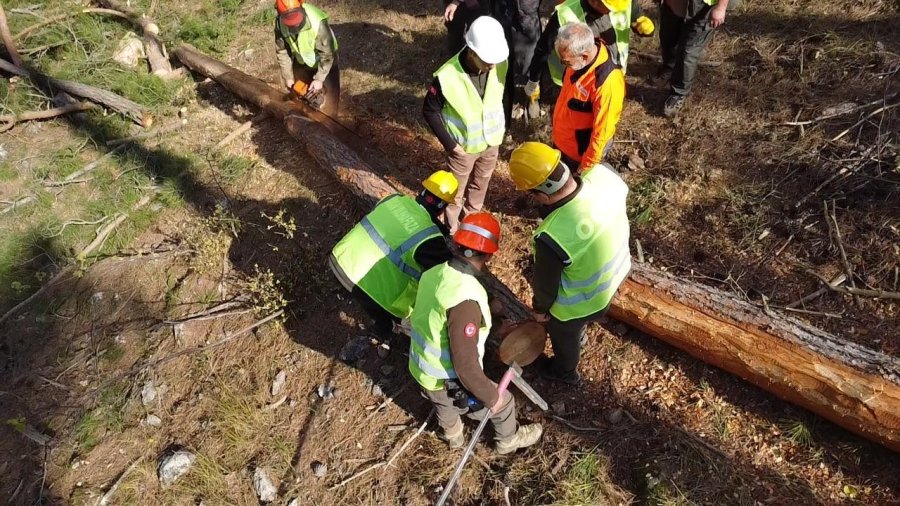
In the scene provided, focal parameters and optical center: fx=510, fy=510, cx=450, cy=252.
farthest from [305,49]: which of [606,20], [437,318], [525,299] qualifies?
[437,318]

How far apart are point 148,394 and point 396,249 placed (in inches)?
106

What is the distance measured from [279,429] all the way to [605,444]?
2.43m

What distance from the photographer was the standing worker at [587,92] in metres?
3.51

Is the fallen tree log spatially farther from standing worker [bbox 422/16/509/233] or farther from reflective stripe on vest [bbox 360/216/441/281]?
standing worker [bbox 422/16/509/233]

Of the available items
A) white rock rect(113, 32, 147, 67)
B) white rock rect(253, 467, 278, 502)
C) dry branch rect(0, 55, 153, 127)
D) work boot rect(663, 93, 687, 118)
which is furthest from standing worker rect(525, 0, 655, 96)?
white rock rect(113, 32, 147, 67)

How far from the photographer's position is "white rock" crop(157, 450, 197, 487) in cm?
379

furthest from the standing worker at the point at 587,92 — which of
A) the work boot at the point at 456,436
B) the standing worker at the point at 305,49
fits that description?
the standing worker at the point at 305,49

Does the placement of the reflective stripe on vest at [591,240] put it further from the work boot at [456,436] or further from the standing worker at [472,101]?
the standing worker at [472,101]

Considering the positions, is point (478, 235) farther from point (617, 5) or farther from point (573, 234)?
point (617, 5)

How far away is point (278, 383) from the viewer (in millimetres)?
4207

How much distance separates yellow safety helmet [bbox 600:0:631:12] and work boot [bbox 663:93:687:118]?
1.44 meters

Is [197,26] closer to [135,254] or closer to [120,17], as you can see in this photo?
[120,17]

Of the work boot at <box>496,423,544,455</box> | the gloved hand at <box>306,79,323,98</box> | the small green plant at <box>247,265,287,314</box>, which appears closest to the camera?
the work boot at <box>496,423,544,455</box>

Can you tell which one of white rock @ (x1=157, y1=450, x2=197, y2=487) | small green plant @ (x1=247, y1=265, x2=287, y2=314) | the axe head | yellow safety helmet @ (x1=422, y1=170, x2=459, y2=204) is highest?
yellow safety helmet @ (x1=422, y1=170, x2=459, y2=204)
